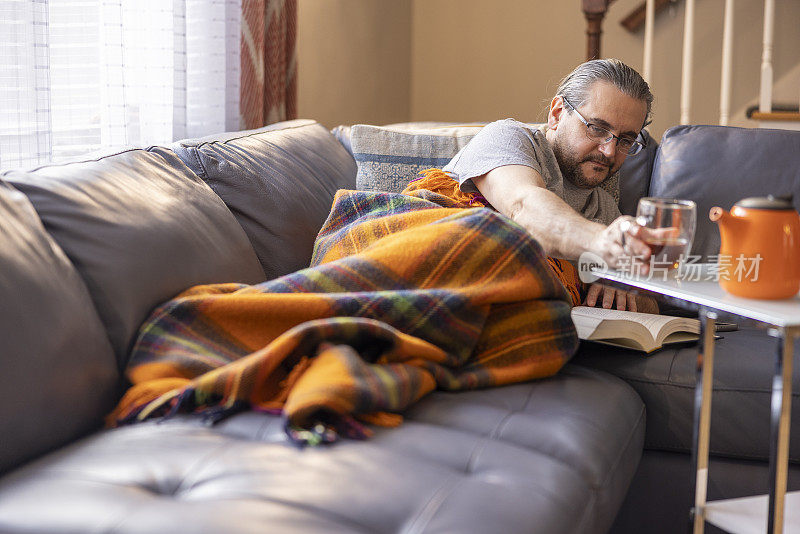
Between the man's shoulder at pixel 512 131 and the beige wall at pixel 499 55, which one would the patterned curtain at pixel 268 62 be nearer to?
the beige wall at pixel 499 55

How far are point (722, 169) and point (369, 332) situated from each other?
1.17 metres

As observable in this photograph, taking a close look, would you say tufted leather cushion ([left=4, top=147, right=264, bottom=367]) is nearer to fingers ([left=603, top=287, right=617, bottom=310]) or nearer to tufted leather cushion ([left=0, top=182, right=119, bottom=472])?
tufted leather cushion ([left=0, top=182, right=119, bottom=472])

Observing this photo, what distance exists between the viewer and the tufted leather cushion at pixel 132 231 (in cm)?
117

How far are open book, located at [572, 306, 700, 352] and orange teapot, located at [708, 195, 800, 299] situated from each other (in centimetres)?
40

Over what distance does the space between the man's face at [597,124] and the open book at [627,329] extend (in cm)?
41

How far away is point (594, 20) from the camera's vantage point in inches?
124

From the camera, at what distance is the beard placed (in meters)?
1.81

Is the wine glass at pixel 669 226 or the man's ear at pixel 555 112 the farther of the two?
the man's ear at pixel 555 112

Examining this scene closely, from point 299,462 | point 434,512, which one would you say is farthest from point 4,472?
point 434,512

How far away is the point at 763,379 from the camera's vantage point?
1435mm

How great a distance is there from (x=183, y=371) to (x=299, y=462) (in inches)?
11.1

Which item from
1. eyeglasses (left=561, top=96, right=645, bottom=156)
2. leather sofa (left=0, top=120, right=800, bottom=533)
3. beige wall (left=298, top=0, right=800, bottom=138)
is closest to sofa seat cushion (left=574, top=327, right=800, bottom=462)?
leather sofa (left=0, top=120, right=800, bottom=533)

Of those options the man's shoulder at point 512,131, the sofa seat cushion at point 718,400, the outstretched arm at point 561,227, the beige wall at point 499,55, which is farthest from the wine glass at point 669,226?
the beige wall at point 499,55

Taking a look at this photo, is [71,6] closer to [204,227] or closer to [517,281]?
[204,227]
